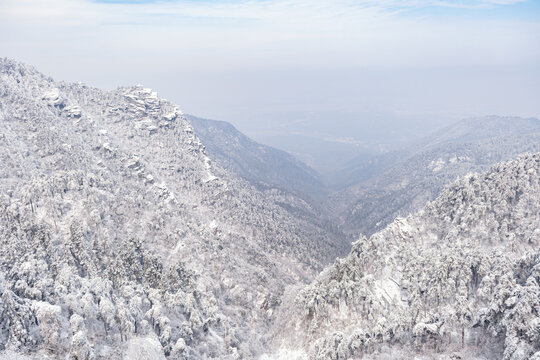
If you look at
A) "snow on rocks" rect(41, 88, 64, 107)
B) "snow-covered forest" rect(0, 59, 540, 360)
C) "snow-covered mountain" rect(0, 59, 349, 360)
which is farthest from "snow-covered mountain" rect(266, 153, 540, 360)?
"snow on rocks" rect(41, 88, 64, 107)

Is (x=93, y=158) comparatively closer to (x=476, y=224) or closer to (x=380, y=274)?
(x=380, y=274)

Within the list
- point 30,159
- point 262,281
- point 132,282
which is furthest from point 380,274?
point 30,159

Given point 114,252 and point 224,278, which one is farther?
Answer: point 224,278

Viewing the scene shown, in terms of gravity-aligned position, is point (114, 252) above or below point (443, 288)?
above

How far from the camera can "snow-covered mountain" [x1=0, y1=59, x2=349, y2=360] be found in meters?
56.4

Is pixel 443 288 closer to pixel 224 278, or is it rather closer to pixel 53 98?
pixel 224 278

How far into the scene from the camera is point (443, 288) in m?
72.5

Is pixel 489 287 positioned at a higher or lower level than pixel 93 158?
lower

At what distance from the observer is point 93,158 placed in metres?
152

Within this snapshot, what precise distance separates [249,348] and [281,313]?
20975 millimetres

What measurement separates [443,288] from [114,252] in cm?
8508

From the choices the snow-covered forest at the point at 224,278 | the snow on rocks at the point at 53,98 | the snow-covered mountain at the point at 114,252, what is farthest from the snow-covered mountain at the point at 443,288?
the snow on rocks at the point at 53,98

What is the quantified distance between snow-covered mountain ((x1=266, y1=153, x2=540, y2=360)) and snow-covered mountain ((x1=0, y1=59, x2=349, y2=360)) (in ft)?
72.8

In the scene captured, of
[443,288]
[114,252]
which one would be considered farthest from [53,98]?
[443,288]
